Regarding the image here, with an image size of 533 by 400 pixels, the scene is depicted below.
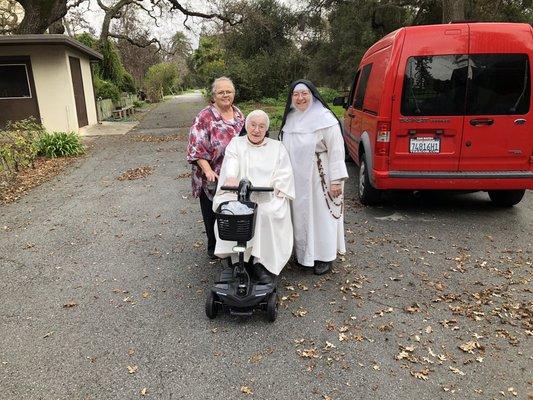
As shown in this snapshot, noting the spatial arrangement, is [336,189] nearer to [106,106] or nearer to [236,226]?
[236,226]

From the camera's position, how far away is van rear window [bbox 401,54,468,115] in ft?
17.7

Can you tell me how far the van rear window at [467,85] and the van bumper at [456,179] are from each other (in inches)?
28.8

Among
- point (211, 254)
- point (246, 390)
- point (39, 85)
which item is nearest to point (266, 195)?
point (211, 254)

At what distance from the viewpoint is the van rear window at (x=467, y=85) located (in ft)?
17.5

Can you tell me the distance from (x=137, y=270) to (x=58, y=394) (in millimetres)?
1870

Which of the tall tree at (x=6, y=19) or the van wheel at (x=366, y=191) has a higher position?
the tall tree at (x=6, y=19)

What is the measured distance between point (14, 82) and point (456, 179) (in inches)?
589

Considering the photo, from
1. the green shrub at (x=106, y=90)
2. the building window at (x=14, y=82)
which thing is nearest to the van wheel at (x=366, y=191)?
the building window at (x=14, y=82)

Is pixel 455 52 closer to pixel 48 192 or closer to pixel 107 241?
pixel 107 241

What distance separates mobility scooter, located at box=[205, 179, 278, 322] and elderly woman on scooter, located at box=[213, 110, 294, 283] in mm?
164

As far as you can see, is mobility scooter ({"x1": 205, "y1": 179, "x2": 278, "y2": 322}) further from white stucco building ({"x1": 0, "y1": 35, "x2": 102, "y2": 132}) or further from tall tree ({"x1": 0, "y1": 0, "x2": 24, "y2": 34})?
tall tree ({"x1": 0, "y1": 0, "x2": 24, "y2": 34})

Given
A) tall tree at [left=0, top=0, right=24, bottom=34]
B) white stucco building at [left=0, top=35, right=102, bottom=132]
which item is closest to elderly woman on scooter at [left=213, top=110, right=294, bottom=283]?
white stucco building at [left=0, top=35, right=102, bottom=132]

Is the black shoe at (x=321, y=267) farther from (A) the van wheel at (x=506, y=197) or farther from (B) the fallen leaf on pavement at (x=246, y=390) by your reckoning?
(A) the van wheel at (x=506, y=197)

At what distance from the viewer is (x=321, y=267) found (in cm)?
438
